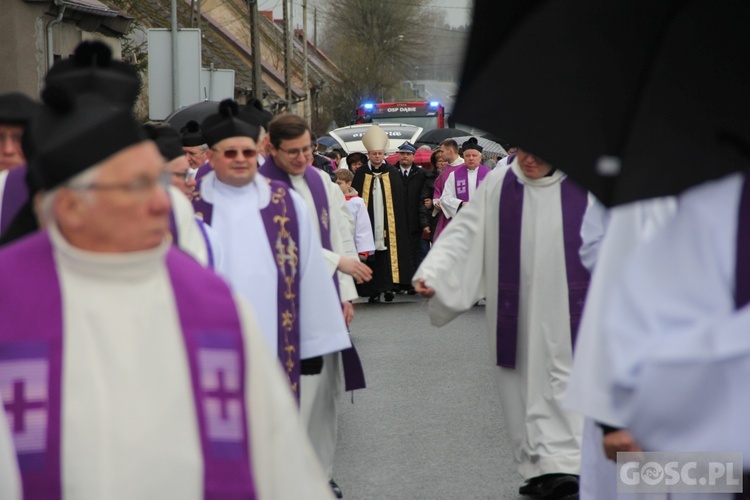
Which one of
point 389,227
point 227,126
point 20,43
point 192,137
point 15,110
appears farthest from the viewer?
point 20,43

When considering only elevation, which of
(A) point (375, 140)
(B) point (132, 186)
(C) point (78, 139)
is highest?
(C) point (78, 139)

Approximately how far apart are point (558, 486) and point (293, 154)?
236cm

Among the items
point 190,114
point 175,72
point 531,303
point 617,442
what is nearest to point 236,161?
point 531,303

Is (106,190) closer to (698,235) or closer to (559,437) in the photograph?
(698,235)

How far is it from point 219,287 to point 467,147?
14.5 m

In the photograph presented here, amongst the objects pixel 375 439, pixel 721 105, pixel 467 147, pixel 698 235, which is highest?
pixel 721 105

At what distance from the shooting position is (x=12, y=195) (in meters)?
5.23

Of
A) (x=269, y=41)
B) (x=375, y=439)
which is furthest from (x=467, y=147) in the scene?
(x=269, y=41)

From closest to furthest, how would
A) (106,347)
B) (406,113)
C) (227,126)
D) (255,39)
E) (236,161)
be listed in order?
(106,347), (236,161), (227,126), (255,39), (406,113)

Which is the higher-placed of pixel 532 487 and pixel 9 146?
pixel 9 146

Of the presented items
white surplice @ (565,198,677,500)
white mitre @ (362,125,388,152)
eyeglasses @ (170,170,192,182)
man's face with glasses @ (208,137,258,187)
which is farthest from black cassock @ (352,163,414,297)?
white surplice @ (565,198,677,500)

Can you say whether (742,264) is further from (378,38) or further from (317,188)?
(378,38)

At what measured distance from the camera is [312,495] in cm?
324

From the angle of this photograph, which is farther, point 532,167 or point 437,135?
point 437,135
